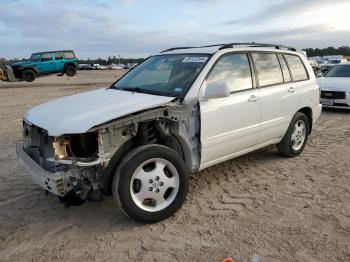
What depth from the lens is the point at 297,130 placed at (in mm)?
5625

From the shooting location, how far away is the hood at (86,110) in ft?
10.6

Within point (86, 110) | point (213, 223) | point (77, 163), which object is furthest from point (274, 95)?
point (77, 163)

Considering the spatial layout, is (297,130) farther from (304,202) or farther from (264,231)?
(264,231)

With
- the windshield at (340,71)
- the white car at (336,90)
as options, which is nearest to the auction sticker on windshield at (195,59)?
the white car at (336,90)

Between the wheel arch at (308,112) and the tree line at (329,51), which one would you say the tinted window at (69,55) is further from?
the tree line at (329,51)

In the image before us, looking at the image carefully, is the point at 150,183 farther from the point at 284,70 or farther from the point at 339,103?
the point at 339,103

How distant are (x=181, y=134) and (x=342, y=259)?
1911 millimetres

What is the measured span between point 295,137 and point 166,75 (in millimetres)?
2484

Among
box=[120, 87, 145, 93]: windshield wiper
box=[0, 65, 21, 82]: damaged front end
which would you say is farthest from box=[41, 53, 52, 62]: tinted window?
box=[120, 87, 145, 93]: windshield wiper

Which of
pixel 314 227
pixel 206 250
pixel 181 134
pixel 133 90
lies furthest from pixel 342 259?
pixel 133 90

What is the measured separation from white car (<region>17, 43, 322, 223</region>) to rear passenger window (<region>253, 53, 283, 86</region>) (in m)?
0.01

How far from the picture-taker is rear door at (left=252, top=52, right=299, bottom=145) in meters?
4.81

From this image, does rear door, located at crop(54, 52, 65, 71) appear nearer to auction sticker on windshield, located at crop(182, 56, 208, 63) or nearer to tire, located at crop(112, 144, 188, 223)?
auction sticker on windshield, located at crop(182, 56, 208, 63)

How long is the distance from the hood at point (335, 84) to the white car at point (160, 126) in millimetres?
5587
